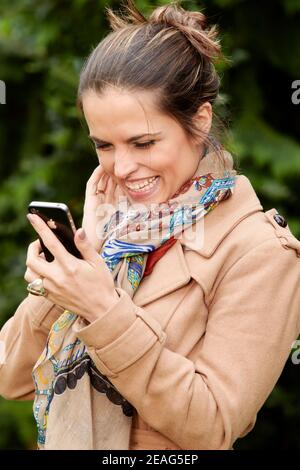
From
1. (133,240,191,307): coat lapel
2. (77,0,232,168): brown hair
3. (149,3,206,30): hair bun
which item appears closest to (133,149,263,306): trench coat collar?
(133,240,191,307): coat lapel

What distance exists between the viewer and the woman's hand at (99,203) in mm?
2627

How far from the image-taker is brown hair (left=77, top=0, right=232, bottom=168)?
2385mm

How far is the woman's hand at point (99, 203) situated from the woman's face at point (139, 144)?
0.64 feet

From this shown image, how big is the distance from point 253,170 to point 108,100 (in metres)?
2.01

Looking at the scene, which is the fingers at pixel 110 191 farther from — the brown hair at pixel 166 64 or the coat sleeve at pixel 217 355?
the coat sleeve at pixel 217 355

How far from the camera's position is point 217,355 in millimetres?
2270

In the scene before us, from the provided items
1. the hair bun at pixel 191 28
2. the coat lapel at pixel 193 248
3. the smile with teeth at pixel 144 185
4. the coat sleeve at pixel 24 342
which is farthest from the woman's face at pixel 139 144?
the coat sleeve at pixel 24 342

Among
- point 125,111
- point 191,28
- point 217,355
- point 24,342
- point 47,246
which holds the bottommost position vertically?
point 24,342

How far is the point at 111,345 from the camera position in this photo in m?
2.21

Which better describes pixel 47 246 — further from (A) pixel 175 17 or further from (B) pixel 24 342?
(A) pixel 175 17

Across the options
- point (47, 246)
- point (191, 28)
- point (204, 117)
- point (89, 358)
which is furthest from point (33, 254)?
point (191, 28)

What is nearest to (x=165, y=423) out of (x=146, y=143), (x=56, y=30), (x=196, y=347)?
(x=196, y=347)

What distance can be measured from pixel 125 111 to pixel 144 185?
0.20 m

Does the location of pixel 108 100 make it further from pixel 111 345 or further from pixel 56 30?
pixel 56 30
